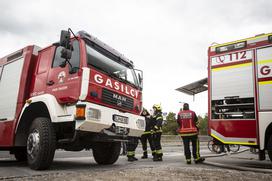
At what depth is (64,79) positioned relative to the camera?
18.4ft

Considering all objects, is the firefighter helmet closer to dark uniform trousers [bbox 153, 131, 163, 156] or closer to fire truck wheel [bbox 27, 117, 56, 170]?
dark uniform trousers [bbox 153, 131, 163, 156]

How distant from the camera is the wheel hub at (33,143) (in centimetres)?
549

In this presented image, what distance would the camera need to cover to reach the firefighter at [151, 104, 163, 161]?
8.46 metres

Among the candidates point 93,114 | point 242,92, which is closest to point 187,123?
point 242,92

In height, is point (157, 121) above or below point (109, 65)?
below

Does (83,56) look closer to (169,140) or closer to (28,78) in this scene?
(28,78)

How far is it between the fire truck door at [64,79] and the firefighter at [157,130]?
153 inches

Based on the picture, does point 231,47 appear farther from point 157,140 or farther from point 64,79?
point 64,79

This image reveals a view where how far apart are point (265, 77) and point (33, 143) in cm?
546

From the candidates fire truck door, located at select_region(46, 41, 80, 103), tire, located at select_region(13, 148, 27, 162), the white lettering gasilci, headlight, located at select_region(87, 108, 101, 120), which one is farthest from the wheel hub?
tire, located at select_region(13, 148, 27, 162)

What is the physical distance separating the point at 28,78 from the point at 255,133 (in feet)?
18.3

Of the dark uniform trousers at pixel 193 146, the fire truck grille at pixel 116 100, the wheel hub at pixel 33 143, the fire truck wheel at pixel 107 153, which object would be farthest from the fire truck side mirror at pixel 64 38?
the dark uniform trousers at pixel 193 146

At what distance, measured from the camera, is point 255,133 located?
637cm

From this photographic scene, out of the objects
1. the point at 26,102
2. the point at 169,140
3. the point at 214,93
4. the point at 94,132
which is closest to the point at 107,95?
the point at 94,132
